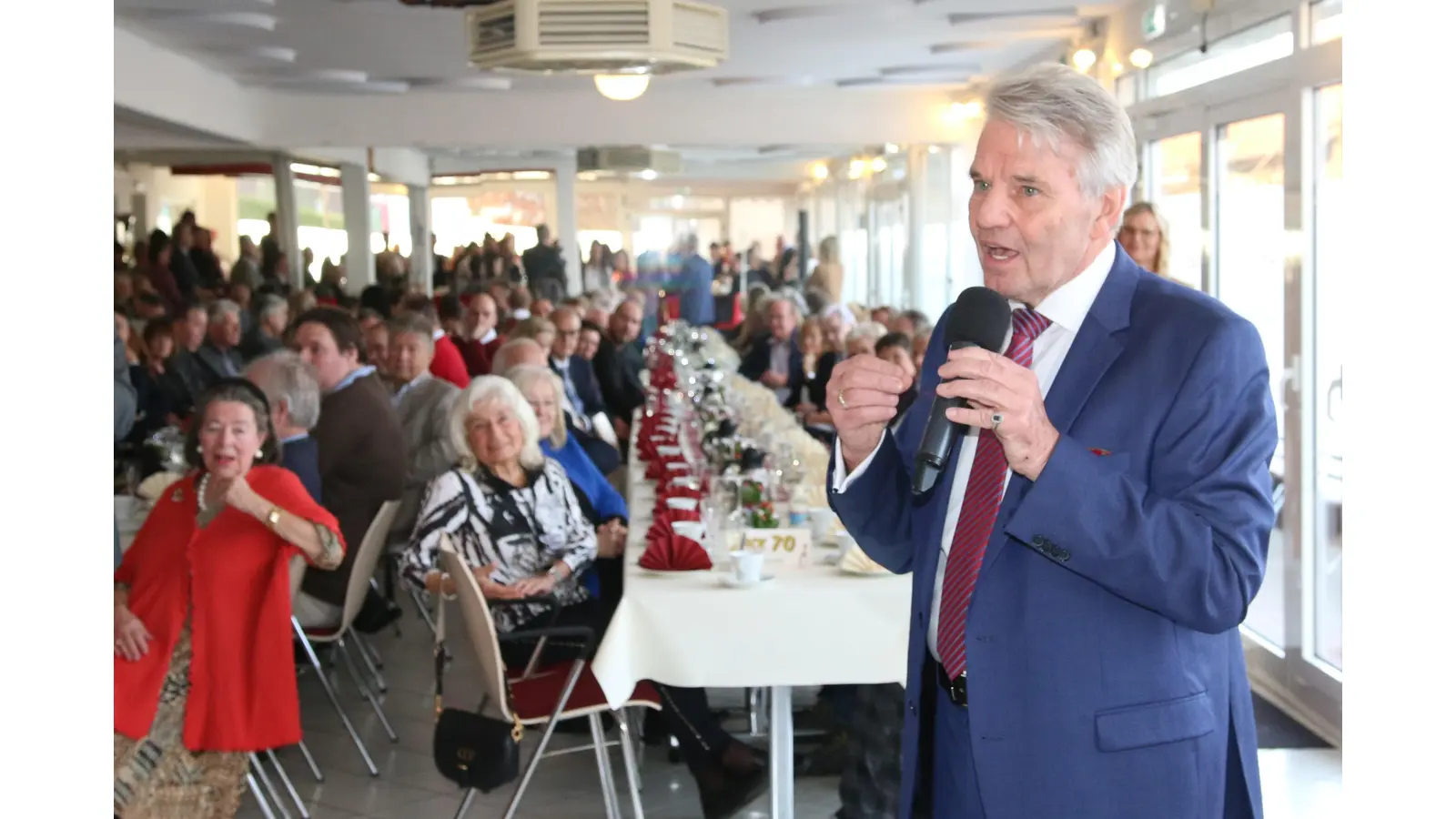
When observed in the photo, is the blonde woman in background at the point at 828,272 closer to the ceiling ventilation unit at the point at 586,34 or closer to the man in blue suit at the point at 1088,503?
the ceiling ventilation unit at the point at 586,34

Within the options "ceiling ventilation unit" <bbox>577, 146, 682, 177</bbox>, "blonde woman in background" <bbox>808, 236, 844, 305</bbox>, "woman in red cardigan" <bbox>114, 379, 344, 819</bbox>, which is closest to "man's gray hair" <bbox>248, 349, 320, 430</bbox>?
"woman in red cardigan" <bbox>114, 379, 344, 819</bbox>

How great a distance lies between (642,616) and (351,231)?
15.2 metres

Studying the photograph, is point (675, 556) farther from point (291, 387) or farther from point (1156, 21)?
point (1156, 21)

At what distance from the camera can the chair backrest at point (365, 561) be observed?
16.8 feet

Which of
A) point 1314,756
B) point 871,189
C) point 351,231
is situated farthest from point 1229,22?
point 871,189

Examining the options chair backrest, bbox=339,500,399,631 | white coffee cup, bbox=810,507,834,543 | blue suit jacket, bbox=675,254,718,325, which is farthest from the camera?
blue suit jacket, bbox=675,254,718,325

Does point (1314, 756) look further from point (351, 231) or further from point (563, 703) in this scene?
point (351, 231)

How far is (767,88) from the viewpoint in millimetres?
14461

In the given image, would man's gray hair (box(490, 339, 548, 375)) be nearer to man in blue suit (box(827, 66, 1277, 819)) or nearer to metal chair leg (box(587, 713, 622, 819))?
metal chair leg (box(587, 713, 622, 819))

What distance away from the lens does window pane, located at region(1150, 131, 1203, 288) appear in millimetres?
8062

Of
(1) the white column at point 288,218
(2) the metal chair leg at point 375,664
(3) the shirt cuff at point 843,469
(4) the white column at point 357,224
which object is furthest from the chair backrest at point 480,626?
(4) the white column at point 357,224

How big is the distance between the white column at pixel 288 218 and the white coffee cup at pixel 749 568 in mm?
12482

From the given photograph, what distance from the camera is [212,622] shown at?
14.1ft

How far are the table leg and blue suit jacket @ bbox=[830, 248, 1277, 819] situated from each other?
83.8 inches
